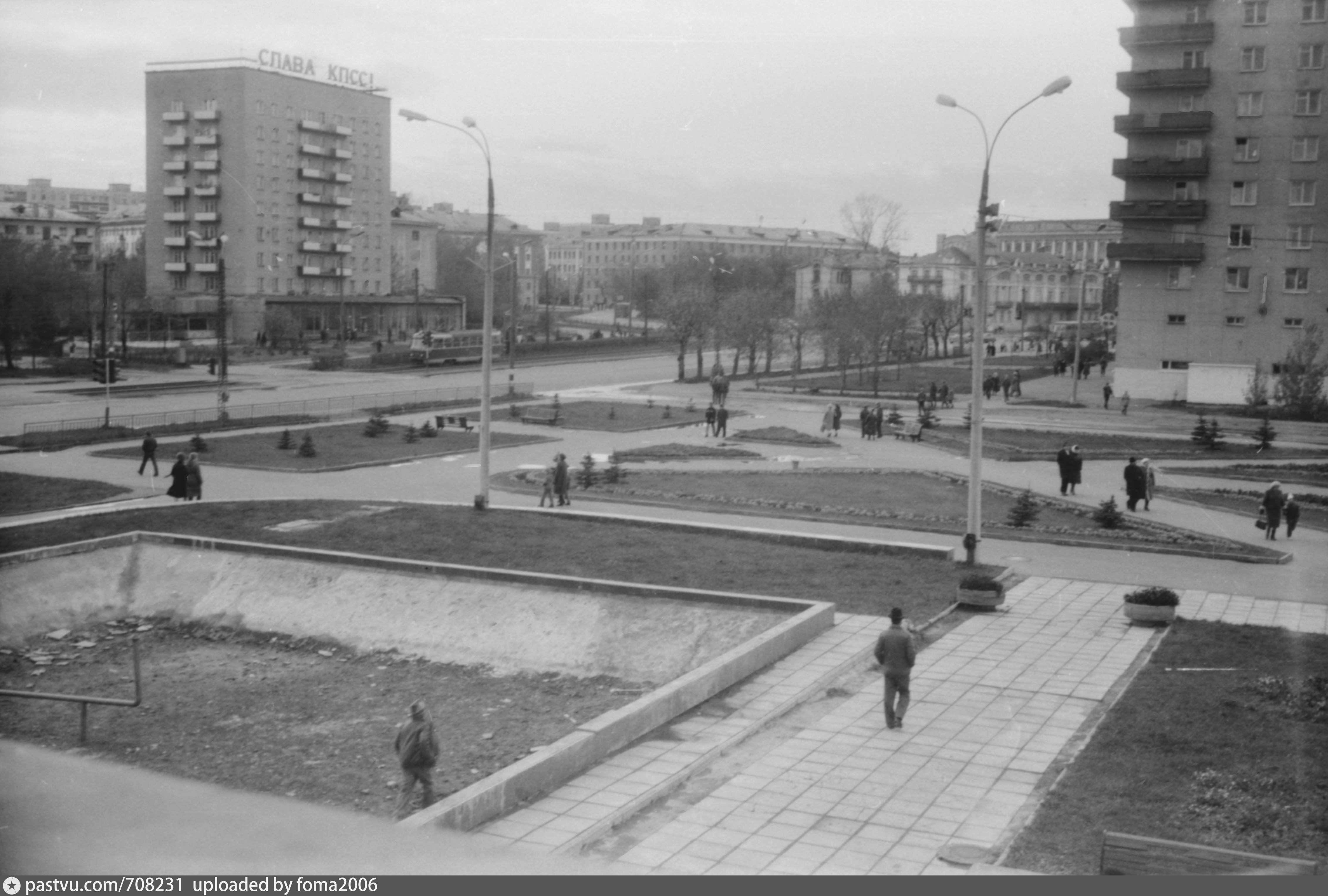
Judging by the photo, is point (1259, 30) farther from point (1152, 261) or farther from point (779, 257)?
point (779, 257)

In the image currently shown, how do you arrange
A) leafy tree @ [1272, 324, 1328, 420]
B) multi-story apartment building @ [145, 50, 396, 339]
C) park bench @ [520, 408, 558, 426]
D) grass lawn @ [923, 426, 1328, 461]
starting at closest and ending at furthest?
grass lawn @ [923, 426, 1328, 461], park bench @ [520, 408, 558, 426], leafy tree @ [1272, 324, 1328, 420], multi-story apartment building @ [145, 50, 396, 339]

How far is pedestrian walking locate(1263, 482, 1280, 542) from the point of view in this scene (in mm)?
24047

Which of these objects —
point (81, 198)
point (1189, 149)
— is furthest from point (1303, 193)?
point (81, 198)

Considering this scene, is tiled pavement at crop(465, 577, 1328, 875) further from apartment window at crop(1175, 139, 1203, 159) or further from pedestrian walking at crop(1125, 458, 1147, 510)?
apartment window at crop(1175, 139, 1203, 159)

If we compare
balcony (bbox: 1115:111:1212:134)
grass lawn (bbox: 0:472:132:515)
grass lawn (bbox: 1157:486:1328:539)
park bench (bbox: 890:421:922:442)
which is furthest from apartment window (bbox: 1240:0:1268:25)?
grass lawn (bbox: 0:472:132:515)

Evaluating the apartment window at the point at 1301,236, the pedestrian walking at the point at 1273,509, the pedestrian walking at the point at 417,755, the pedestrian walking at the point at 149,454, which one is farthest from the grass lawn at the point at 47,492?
the apartment window at the point at 1301,236

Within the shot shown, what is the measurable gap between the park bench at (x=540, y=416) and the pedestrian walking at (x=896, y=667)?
32.5 metres

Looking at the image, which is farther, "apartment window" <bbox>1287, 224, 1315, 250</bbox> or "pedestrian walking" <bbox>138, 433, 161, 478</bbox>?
"apartment window" <bbox>1287, 224, 1315, 250</bbox>

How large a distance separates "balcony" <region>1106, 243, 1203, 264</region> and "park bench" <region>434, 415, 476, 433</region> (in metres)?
30.9

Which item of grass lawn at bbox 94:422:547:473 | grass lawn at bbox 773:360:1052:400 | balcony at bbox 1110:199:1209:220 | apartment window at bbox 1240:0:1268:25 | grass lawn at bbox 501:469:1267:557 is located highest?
apartment window at bbox 1240:0:1268:25

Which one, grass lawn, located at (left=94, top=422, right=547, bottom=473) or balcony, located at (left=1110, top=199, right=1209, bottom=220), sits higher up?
balcony, located at (left=1110, top=199, right=1209, bottom=220)

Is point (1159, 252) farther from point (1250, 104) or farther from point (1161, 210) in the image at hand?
point (1250, 104)

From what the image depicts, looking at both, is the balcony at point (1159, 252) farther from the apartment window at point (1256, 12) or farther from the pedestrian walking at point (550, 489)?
the pedestrian walking at point (550, 489)

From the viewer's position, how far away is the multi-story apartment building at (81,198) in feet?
367
